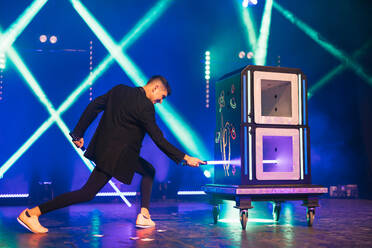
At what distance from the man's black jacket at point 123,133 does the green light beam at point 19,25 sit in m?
3.56

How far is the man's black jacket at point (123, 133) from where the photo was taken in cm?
332

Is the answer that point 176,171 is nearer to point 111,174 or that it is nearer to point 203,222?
point 203,222

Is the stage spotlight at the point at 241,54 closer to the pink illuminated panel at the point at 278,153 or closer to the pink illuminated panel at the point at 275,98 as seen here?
the pink illuminated panel at the point at 275,98

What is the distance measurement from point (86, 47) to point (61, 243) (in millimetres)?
4344

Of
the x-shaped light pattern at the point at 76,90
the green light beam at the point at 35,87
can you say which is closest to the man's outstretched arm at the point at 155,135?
the x-shaped light pattern at the point at 76,90

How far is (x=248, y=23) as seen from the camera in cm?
736

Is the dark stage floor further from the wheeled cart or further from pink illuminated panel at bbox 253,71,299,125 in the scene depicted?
pink illuminated panel at bbox 253,71,299,125

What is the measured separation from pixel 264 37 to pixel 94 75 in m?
2.89

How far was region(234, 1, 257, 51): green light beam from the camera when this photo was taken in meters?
7.33

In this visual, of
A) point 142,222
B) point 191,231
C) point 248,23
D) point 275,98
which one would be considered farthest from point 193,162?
point 248,23

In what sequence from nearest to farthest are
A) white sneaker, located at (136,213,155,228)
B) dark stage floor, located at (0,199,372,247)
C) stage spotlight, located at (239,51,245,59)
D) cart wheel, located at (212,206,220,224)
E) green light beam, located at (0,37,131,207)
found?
1. dark stage floor, located at (0,199,372,247)
2. white sneaker, located at (136,213,155,228)
3. cart wheel, located at (212,206,220,224)
4. green light beam, located at (0,37,131,207)
5. stage spotlight, located at (239,51,245,59)

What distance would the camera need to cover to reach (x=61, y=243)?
285 centimetres

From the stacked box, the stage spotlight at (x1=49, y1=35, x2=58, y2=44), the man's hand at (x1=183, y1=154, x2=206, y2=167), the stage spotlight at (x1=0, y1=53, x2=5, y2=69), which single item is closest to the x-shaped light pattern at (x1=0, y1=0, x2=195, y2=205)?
the stage spotlight at (x1=0, y1=53, x2=5, y2=69)

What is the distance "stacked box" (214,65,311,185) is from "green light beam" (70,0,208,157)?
293 cm
